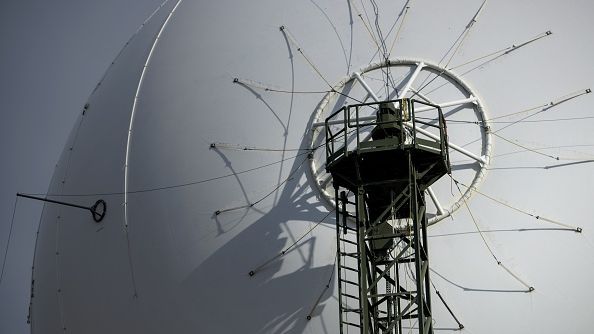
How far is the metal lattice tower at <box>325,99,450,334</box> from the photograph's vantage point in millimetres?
15164

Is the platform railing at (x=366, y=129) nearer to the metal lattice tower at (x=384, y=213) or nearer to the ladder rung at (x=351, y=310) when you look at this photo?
the metal lattice tower at (x=384, y=213)

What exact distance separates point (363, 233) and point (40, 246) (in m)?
8.89

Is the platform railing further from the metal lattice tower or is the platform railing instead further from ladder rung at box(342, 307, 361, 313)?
ladder rung at box(342, 307, 361, 313)

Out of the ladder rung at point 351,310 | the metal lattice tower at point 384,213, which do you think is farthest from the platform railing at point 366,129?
the ladder rung at point 351,310

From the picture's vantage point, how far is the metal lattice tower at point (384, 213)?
597 inches

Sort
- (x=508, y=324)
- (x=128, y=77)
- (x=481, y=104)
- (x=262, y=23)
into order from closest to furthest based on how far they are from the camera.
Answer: (x=508, y=324), (x=481, y=104), (x=262, y=23), (x=128, y=77)

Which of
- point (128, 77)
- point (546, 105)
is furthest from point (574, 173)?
point (128, 77)

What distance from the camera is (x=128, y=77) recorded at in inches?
784

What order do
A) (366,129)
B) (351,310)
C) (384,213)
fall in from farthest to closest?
1. (366,129)
2. (384,213)
3. (351,310)

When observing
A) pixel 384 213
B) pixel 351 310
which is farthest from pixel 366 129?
pixel 351 310

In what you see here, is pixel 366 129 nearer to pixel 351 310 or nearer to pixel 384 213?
pixel 384 213

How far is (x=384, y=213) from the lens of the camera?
1563cm

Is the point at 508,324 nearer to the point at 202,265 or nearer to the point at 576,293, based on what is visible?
the point at 576,293

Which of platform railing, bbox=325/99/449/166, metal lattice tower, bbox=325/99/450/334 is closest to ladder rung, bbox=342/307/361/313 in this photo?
metal lattice tower, bbox=325/99/450/334
